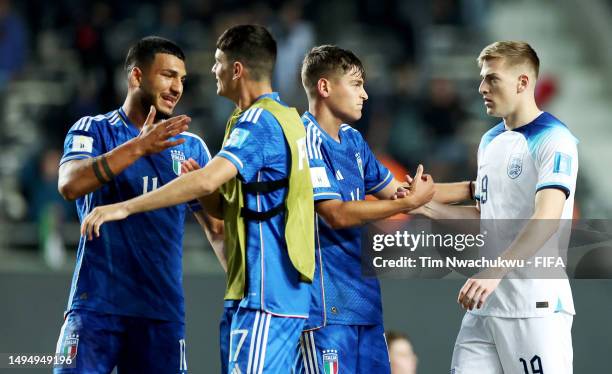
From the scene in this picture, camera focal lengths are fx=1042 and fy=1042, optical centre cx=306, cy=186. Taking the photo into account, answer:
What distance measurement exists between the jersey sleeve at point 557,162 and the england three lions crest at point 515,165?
0.09 metres

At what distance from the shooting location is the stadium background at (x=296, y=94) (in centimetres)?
776

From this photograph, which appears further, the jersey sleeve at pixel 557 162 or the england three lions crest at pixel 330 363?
the england three lions crest at pixel 330 363

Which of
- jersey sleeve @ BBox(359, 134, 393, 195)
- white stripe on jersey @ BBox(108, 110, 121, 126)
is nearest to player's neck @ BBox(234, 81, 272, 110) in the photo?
white stripe on jersey @ BBox(108, 110, 121, 126)

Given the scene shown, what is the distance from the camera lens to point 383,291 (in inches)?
306

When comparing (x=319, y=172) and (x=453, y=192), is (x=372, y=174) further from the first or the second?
(x=319, y=172)

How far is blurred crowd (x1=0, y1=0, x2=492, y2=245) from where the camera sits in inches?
407

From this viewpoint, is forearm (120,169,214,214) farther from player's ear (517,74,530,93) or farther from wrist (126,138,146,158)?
player's ear (517,74,530,93)

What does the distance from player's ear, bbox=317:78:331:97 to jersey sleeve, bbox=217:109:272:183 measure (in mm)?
746

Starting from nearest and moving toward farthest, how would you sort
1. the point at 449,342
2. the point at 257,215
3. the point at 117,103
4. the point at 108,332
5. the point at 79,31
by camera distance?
the point at 257,215
the point at 108,332
the point at 449,342
the point at 117,103
the point at 79,31

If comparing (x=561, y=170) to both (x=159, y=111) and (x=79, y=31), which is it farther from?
(x=79, y=31)

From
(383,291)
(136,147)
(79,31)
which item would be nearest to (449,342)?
(383,291)

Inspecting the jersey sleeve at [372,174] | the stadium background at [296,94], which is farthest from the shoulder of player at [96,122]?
the stadium background at [296,94]

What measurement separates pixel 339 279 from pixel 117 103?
592cm

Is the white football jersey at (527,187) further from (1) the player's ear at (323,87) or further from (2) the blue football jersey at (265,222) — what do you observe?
(2) the blue football jersey at (265,222)
